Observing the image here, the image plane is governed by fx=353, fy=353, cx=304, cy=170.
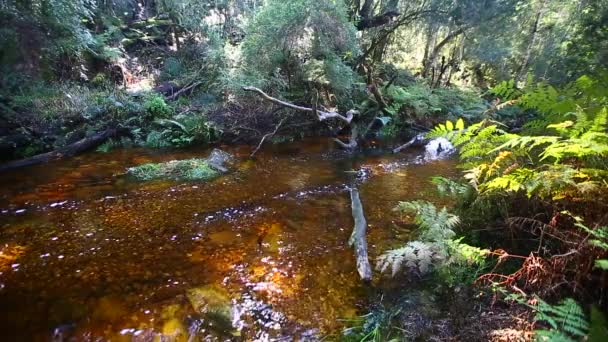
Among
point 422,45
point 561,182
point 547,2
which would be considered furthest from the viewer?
point 422,45

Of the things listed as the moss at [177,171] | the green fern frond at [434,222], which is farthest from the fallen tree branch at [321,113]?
the green fern frond at [434,222]

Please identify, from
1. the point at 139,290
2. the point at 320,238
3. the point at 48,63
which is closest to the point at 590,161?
Result: the point at 320,238

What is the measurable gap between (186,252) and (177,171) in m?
3.13

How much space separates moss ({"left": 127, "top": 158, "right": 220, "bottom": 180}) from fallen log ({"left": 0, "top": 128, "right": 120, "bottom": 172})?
7.19 ft

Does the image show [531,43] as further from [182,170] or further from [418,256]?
[418,256]

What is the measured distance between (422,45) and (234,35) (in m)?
11.6

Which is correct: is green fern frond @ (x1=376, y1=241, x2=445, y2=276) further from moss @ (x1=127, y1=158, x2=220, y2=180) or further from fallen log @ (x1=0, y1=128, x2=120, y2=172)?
fallen log @ (x1=0, y1=128, x2=120, y2=172)

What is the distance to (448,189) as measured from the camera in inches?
168

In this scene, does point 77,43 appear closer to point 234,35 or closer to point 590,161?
point 234,35

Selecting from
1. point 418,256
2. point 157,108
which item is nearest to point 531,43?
point 157,108

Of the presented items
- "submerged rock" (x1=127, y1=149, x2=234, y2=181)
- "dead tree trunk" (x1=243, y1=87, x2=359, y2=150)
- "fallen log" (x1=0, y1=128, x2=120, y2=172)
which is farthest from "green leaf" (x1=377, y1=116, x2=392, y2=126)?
"fallen log" (x1=0, y1=128, x2=120, y2=172)

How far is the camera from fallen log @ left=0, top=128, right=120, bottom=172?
7249 mm

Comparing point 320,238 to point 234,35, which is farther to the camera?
point 234,35

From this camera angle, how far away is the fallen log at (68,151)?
7249mm
